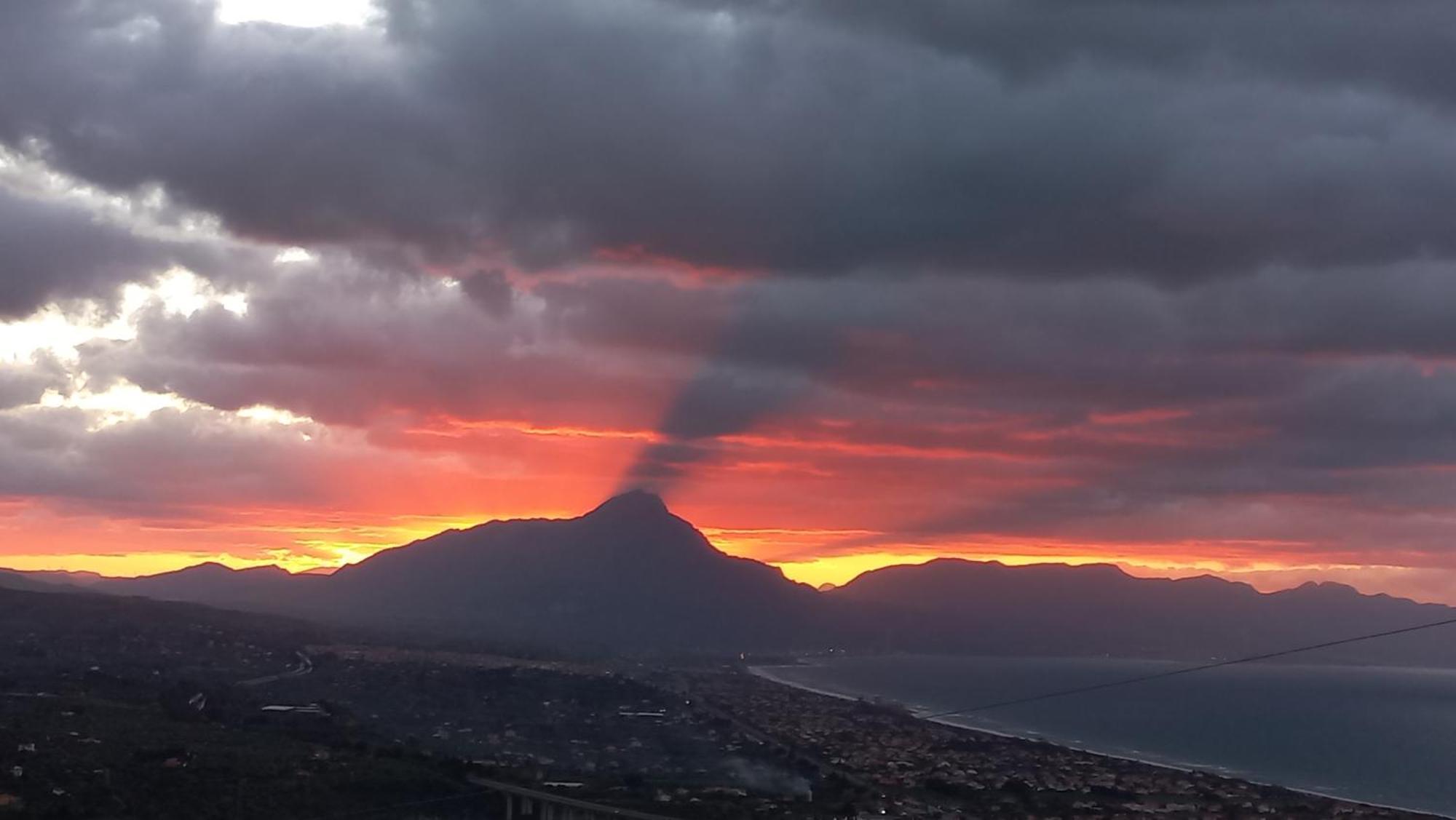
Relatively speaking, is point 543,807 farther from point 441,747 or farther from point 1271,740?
point 1271,740

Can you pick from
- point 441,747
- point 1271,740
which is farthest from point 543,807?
point 1271,740

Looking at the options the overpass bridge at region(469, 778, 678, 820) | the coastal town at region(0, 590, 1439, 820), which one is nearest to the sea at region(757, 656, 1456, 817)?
the coastal town at region(0, 590, 1439, 820)

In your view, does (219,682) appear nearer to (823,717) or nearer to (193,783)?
(193,783)

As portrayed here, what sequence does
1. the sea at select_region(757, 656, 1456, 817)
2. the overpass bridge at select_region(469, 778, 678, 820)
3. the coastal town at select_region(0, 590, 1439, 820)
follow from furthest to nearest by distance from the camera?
the sea at select_region(757, 656, 1456, 817), the overpass bridge at select_region(469, 778, 678, 820), the coastal town at select_region(0, 590, 1439, 820)

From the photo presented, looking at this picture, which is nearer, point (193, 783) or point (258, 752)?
point (193, 783)

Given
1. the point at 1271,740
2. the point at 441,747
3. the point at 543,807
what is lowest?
the point at 1271,740

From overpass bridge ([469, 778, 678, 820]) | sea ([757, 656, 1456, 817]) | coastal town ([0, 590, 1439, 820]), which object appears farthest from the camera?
sea ([757, 656, 1456, 817])

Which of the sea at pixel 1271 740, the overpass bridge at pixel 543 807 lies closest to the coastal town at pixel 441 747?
the overpass bridge at pixel 543 807

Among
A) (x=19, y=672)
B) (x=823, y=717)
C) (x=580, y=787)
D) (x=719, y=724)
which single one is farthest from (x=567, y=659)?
(x=580, y=787)

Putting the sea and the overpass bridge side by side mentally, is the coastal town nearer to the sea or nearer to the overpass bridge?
the overpass bridge

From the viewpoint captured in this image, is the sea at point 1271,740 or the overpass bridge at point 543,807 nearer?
the overpass bridge at point 543,807

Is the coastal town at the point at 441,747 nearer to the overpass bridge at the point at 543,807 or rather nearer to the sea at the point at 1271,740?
the overpass bridge at the point at 543,807
